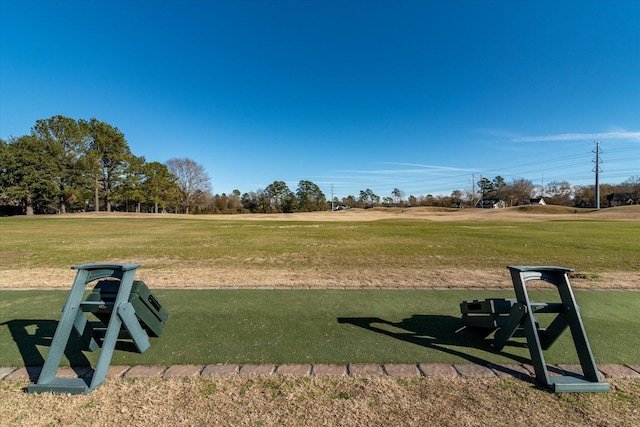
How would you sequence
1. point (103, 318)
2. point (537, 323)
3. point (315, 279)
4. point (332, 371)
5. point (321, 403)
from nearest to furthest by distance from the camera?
point (321, 403) < point (332, 371) < point (537, 323) < point (103, 318) < point (315, 279)

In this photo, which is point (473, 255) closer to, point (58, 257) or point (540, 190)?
point (58, 257)

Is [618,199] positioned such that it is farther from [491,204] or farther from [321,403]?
[321,403]

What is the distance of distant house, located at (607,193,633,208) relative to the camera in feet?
222

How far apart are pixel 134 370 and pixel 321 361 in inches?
69.2

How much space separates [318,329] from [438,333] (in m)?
1.47

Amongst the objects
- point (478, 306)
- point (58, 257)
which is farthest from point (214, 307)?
point (58, 257)

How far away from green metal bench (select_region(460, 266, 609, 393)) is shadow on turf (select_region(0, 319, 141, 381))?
12.9 feet

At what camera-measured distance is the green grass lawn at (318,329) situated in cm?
294

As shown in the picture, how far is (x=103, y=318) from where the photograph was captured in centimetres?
323

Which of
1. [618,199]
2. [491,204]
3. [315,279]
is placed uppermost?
[618,199]

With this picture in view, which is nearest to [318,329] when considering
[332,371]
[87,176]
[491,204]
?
[332,371]

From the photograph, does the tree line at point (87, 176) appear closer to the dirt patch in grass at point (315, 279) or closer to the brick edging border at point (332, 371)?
the dirt patch in grass at point (315, 279)

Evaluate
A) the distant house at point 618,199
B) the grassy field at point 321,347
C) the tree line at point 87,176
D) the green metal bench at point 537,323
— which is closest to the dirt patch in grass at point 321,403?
the grassy field at point 321,347

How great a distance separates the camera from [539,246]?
11.4m
